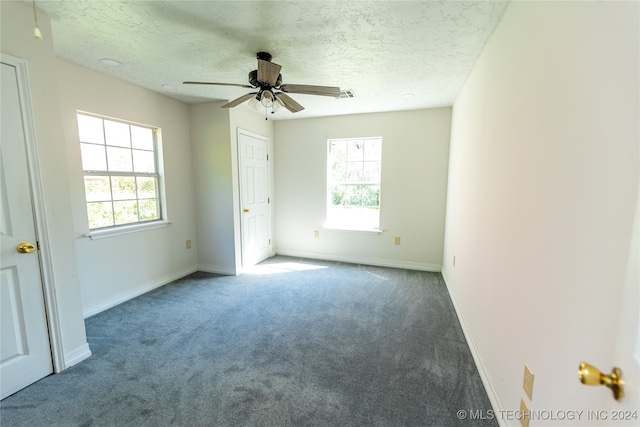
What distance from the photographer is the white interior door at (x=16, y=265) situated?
1.55 m

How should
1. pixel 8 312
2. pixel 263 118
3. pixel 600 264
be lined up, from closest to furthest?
pixel 600 264
pixel 8 312
pixel 263 118

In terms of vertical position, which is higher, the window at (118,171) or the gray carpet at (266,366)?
the window at (118,171)

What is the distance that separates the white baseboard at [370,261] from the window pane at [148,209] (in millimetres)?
2080

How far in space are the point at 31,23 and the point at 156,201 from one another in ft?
6.55

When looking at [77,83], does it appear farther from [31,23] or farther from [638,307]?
[638,307]

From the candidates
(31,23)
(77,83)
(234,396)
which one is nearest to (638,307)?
(234,396)

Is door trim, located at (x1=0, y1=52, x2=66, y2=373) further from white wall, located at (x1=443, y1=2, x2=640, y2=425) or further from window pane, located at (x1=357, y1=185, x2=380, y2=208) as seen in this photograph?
window pane, located at (x1=357, y1=185, x2=380, y2=208)

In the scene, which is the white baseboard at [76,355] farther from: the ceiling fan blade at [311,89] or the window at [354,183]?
the window at [354,183]

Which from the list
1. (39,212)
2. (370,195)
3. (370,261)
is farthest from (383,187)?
(39,212)

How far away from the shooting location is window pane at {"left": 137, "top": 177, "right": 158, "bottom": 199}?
10.2ft

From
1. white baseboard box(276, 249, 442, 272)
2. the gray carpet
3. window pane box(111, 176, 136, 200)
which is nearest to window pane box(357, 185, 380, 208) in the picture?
white baseboard box(276, 249, 442, 272)

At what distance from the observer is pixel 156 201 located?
3.31 meters

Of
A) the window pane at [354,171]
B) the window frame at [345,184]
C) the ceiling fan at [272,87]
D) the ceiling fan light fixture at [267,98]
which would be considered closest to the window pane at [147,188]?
the ceiling fan at [272,87]

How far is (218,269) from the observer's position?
12.3ft
